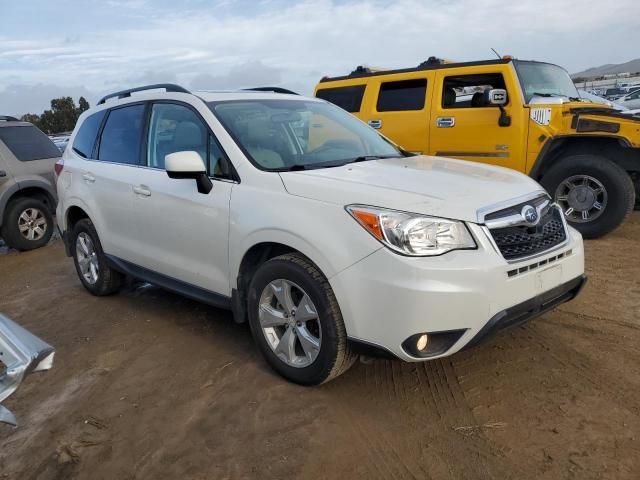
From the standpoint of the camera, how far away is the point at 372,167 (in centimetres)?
360

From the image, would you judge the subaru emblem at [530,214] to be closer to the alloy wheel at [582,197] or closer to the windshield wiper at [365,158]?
the windshield wiper at [365,158]

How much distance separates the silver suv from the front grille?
24.1 feet

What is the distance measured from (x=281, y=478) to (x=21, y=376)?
126cm

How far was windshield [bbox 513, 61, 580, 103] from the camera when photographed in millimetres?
6715

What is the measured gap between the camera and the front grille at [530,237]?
2896mm

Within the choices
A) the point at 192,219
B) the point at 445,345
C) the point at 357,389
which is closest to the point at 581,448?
the point at 445,345

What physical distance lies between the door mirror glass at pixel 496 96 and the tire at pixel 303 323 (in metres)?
4.25

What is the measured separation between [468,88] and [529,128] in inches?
41.1

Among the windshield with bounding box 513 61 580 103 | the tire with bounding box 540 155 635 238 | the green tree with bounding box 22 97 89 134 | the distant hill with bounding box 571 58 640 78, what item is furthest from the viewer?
the distant hill with bounding box 571 58 640 78

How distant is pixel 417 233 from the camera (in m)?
2.78

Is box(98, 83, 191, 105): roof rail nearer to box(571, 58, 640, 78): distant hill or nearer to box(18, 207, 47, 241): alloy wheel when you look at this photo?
box(18, 207, 47, 241): alloy wheel

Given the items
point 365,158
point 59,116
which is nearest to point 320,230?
point 365,158

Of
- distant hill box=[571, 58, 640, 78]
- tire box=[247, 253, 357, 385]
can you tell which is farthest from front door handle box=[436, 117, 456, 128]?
distant hill box=[571, 58, 640, 78]

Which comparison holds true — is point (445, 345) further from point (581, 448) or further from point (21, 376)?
point (21, 376)
